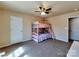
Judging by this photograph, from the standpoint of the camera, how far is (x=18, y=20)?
4.91 m

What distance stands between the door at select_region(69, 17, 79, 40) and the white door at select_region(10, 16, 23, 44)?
122 inches

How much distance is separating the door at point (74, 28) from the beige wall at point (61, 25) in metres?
0.32

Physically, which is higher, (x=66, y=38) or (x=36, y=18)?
A: (x=36, y=18)

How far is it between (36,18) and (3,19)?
277 centimetres

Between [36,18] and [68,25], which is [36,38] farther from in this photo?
[68,25]

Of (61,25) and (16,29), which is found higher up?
(61,25)

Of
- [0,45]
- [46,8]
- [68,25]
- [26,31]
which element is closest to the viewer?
[46,8]

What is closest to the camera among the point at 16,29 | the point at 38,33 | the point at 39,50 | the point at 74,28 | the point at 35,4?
the point at 35,4

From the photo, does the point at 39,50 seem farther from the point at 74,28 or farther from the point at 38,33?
the point at 74,28

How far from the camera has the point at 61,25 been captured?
218 inches

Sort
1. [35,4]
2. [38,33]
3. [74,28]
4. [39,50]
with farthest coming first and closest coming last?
[38,33] → [74,28] → [39,50] → [35,4]

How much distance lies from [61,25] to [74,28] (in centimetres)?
83

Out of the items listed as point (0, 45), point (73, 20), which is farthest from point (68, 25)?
point (0, 45)

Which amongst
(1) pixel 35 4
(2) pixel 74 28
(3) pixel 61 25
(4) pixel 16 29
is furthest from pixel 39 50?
(2) pixel 74 28
